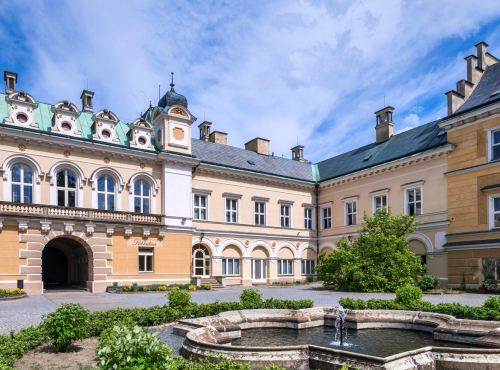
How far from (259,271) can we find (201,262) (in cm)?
575

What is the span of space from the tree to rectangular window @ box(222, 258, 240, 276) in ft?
29.2

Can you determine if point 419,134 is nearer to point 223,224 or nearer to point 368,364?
point 223,224

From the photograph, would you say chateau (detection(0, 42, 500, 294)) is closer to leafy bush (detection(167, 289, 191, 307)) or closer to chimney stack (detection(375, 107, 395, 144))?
chimney stack (detection(375, 107, 395, 144))

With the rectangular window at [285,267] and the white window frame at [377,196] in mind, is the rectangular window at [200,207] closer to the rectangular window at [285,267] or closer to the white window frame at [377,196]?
the rectangular window at [285,267]

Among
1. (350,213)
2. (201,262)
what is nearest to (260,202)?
(201,262)

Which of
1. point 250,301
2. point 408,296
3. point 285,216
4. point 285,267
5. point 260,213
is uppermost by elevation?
point 260,213

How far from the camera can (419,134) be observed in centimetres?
3203

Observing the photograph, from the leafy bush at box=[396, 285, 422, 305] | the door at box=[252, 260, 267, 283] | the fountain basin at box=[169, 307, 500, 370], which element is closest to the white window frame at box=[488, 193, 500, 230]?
the leafy bush at box=[396, 285, 422, 305]

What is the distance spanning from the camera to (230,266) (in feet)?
109

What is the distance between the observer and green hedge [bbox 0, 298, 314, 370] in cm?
804

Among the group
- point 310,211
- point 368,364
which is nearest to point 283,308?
point 368,364

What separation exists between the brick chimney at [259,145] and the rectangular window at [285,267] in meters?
10.9

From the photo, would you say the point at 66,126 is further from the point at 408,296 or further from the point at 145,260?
the point at 408,296

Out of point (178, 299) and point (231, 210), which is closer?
point (178, 299)
